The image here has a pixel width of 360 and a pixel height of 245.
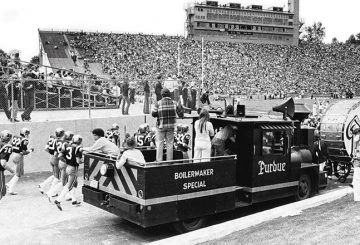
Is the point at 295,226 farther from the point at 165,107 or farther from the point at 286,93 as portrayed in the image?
the point at 286,93

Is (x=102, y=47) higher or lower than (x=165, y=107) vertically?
higher

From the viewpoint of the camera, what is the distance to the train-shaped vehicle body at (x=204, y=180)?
26.3ft

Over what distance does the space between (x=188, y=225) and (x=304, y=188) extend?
3688mm

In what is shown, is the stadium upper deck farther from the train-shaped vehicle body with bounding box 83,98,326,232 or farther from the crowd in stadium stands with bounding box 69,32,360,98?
the train-shaped vehicle body with bounding box 83,98,326,232

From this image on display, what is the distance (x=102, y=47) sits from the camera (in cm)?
6481

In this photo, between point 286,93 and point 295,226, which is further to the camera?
point 286,93

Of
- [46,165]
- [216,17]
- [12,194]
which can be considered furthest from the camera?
[216,17]

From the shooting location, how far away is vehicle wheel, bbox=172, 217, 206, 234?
8.55 m

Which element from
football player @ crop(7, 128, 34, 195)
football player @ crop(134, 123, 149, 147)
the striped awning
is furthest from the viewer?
football player @ crop(134, 123, 149, 147)

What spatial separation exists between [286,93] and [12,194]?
5629cm

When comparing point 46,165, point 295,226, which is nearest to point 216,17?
point 46,165

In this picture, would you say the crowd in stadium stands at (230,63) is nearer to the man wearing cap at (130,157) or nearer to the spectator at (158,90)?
the spectator at (158,90)

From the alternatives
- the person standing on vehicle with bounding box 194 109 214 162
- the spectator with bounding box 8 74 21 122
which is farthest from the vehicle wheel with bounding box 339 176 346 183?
the spectator with bounding box 8 74 21 122

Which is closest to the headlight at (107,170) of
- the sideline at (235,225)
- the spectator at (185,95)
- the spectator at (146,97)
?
the sideline at (235,225)
